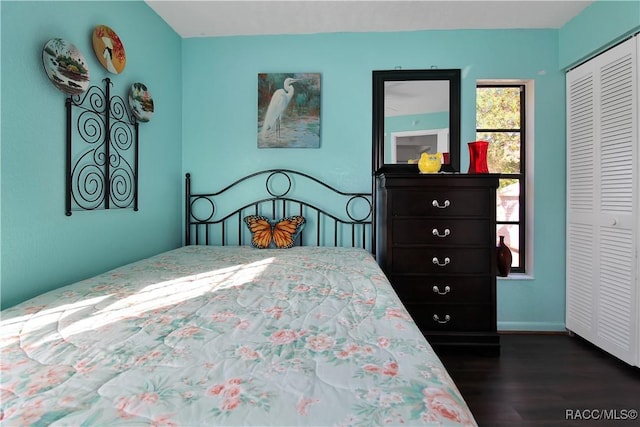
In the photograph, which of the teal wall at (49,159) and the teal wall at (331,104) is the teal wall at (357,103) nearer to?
the teal wall at (331,104)

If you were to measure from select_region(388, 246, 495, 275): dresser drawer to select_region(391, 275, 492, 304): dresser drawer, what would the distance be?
1.9 inches

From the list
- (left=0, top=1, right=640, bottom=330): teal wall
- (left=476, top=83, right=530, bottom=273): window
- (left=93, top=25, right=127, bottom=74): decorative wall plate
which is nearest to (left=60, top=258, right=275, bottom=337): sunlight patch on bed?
(left=0, top=1, right=640, bottom=330): teal wall

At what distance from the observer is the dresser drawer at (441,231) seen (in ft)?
7.30

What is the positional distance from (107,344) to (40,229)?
1.00 meters

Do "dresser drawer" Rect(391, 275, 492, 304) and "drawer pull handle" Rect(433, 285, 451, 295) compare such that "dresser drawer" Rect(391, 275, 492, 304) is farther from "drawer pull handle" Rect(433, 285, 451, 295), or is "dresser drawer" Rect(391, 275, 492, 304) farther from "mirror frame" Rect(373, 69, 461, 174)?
"mirror frame" Rect(373, 69, 461, 174)

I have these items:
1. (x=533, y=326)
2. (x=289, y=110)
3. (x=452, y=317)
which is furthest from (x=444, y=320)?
(x=289, y=110)

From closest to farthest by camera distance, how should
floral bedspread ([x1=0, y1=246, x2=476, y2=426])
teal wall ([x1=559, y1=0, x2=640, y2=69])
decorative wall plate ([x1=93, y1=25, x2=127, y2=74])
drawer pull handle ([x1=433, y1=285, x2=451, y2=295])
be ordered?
floral bedspread ([x1=0, y1=246, x2=476, y2=426])
decorative wall plate ([x1=93, y1=25, x2=127, y2=74])
teal wall ([x1=559, y1=0, x2=640, y2=69])
drawer pull handle ([x1=433, y1=285, x2=451, y2=295])

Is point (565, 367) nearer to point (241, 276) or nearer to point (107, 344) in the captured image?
point (241, 276)

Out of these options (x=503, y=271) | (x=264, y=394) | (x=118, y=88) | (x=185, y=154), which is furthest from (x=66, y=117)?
(x=503, y=271)

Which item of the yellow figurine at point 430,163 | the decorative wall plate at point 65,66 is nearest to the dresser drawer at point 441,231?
the yellow figurine at point 430,163

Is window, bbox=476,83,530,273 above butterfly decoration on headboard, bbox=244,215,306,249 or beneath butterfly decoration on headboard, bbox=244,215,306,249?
above

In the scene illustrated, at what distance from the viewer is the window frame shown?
272 centimetres

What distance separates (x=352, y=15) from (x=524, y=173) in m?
1.89

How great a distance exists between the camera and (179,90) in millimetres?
2771
